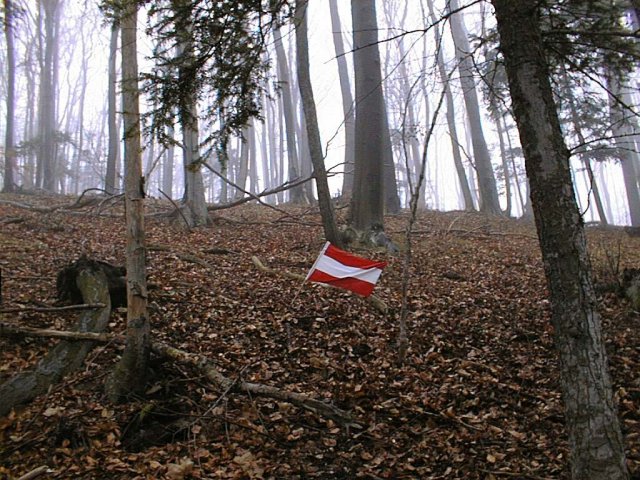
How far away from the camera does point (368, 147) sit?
942 centimetres

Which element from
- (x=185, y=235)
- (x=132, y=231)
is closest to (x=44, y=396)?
(x=132, y=231)

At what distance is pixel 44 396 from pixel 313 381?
2.54 meters

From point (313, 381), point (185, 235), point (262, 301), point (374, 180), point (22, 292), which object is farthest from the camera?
point (185, 235)

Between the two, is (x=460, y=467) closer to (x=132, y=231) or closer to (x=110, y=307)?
(x=132, y=231)

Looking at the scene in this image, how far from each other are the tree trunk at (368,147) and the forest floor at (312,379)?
1578 millimetres

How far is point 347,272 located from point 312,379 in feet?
4.62

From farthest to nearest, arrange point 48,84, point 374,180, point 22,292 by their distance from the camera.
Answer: point 48,84
point 374,180
point 22,292

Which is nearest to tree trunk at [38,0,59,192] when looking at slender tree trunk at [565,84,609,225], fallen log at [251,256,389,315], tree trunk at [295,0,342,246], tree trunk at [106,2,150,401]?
tree trunk at [295,0,342,246]

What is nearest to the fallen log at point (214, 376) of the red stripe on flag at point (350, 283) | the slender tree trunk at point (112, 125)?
the red stripe on flag at point (350, 283)

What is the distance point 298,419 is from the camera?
441 centimetres

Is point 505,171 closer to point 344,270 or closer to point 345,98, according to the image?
point 345,98

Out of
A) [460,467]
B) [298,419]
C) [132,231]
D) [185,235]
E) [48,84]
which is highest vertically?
[48,84]

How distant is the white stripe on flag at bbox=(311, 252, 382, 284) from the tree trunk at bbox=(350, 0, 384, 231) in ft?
12.5

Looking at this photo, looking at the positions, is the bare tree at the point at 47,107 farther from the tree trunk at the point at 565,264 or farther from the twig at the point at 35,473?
the tree trunk at the point at 565,264
